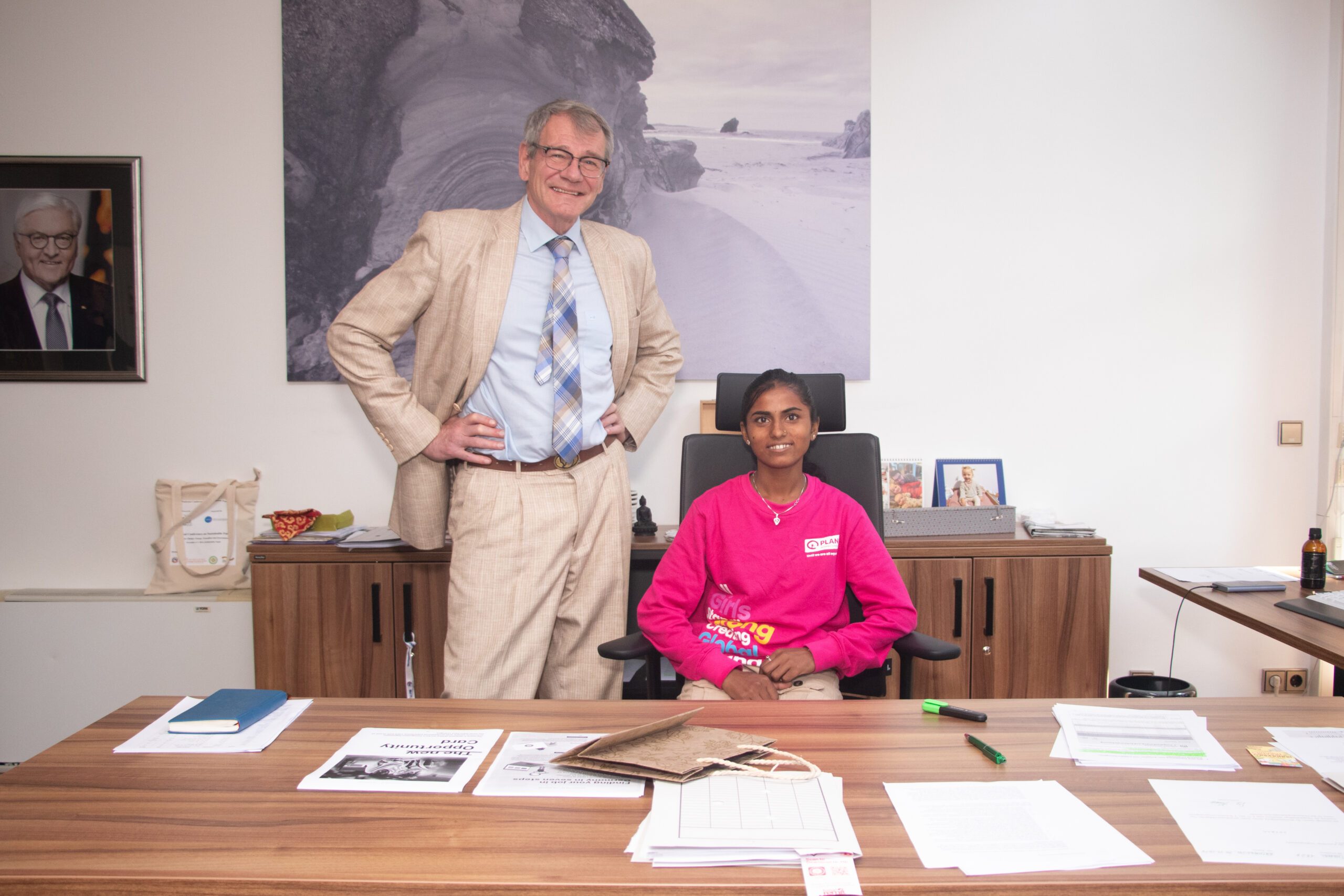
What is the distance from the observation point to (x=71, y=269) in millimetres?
2996

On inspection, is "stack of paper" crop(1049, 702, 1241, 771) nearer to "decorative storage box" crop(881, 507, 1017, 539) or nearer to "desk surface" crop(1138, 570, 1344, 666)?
"desk surface" crop(1138, 570, 1344, 666)

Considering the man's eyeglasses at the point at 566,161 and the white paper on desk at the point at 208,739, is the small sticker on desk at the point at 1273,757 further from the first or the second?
the man's eyeglasses at the point at 566,161

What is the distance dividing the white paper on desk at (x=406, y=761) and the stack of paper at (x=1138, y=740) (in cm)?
78

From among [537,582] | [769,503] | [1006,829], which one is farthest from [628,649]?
[1006,829]

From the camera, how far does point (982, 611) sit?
269cm

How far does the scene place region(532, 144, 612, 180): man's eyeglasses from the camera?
6.45 feet

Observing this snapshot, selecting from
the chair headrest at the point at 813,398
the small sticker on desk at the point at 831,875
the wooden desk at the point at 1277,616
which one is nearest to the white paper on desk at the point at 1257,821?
the small sticker on desk at the point at 831,875

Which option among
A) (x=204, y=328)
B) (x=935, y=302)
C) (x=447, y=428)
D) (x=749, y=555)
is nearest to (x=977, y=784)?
(x=749, y=555)

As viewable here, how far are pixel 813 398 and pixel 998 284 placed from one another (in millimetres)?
1389

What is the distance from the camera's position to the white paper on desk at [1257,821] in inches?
35.5

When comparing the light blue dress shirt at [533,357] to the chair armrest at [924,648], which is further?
the light blue dress shirt at [533,357]

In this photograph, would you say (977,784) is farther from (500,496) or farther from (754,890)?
(500,496)

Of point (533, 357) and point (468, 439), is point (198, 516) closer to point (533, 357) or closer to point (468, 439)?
point (468, 439)

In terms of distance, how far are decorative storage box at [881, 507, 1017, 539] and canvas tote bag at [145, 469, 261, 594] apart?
2.19m
